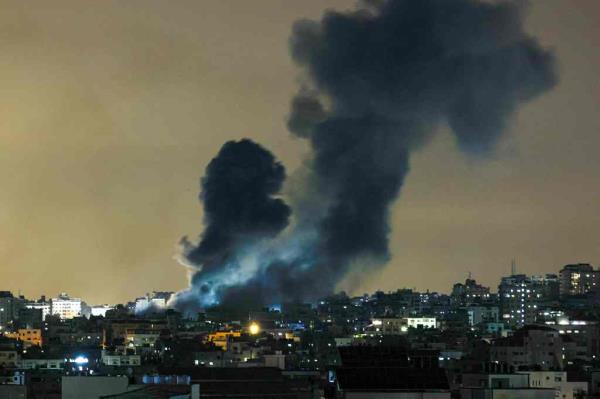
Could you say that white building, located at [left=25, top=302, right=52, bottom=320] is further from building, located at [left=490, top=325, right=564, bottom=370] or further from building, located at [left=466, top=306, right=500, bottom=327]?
building, located at [left=490, top=325, right=564, bottom=370]

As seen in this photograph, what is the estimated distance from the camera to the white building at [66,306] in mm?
148500

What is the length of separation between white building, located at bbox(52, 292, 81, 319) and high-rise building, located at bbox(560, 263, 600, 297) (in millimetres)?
39759

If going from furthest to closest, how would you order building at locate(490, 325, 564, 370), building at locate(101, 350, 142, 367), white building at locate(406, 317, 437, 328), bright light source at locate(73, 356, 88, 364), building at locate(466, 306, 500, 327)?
1. building at locate(466, 306, 500, 327)
2. white building at locate(406, 317, 437, 328)
3. building at locate(490, 325, 564, 370)
4. bright light source at locate(73, 356, 88, 364)
5. building at locate(101, 350, 142, 367)

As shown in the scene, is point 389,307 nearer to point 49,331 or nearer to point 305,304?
point 305,304

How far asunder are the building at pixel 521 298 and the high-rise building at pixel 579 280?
12.7m

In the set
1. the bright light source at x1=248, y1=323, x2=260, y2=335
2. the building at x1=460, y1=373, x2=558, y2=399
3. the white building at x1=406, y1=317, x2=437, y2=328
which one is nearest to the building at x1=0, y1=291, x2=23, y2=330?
the white building at x1=406, y1=317, x2=437, y2=328

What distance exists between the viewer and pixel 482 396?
35719mm

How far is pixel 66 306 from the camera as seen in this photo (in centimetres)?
15188

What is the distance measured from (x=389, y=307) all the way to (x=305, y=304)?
22.5m

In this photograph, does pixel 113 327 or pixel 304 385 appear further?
pixel 113 327

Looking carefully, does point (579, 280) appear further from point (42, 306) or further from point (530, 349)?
point (530, 349)

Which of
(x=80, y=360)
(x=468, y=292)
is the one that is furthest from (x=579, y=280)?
(x=80, y=360)

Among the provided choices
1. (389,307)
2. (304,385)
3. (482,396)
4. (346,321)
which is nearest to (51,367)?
(304,385)

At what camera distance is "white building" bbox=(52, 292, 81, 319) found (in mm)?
148500
